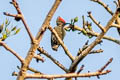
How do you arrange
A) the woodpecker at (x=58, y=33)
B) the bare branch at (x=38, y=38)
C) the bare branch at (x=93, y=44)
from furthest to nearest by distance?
the woodpecker at (x=58, y=33), the bare branch at (x=93, y=44), the bare branch at (x=38, y=38)

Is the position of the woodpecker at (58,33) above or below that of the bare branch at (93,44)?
above

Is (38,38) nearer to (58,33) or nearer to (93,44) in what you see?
(93,44)

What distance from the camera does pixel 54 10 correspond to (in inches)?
115

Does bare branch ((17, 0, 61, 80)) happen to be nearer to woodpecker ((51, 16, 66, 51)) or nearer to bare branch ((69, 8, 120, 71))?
bare branch ((69, 8, 120, 71))

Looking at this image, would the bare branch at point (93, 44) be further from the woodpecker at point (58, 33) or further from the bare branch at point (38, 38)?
the woodpecker at point (58, 33)

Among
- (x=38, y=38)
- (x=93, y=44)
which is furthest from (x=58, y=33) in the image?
(x=38, y=38)

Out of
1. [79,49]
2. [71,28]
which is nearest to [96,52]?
[79,49]

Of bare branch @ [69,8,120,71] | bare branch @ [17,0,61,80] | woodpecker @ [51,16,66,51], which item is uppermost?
woodpecker @ [51,16,66,51]

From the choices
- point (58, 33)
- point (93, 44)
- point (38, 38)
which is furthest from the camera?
point (58, 33)

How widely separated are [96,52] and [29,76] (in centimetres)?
343

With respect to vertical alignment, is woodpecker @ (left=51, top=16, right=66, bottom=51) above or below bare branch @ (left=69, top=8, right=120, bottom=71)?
above

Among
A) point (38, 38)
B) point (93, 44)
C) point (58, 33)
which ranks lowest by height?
point (38, 38)

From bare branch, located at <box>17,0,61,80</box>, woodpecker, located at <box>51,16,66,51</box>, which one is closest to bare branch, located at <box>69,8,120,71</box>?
bare branch, located at <box>17,0,61,80</box>

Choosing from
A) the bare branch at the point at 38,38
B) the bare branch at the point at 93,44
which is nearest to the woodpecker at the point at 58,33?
the bare branch at the point at 93,44
